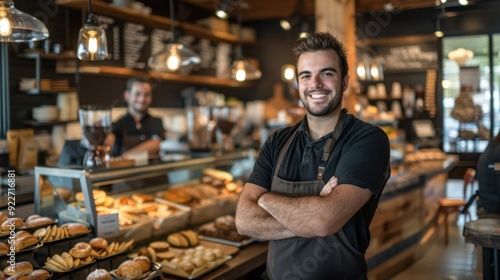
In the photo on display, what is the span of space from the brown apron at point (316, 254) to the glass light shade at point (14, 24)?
145 cm

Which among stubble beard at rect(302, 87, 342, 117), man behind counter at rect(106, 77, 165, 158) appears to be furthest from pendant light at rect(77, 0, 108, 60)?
man behind counter at rect(106, 77, 165, 158)

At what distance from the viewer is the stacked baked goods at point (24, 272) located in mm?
2049

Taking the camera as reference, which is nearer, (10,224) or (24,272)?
(24,272)

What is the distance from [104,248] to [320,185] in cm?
120

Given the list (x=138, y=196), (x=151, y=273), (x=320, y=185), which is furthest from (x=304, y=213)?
(x=138, y=196)

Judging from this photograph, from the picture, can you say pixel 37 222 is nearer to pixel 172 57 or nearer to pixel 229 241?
pixel 229 241

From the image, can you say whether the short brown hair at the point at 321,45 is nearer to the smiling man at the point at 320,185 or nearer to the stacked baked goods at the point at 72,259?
the smiling man at the point at 320,185

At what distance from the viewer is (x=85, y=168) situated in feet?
9.30

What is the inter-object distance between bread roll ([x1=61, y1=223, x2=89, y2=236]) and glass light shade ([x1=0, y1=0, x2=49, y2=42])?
3.34ft

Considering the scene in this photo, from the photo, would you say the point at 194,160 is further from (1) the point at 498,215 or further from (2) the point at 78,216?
(1) the point at 498,215

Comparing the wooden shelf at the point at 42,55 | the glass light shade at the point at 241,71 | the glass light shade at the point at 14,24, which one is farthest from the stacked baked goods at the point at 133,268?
the wooden shelf at the point at 42,55

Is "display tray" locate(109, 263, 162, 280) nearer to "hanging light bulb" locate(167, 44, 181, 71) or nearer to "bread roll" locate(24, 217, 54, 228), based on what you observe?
"bread roll" locate(24, 217, 54, 228)

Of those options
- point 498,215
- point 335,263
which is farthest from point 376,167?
point 498,215

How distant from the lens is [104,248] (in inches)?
99.8
